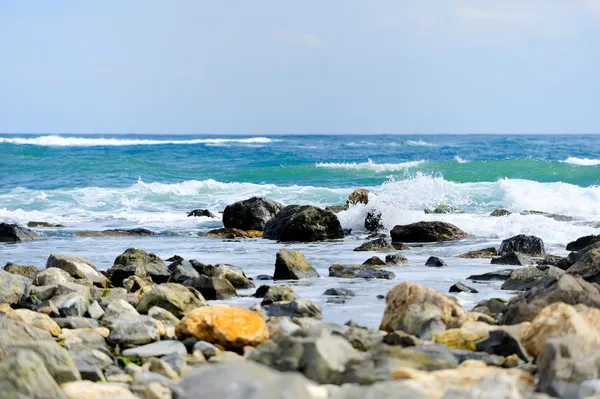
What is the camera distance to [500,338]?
469cm

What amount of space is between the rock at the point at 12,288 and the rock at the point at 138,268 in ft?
4.75

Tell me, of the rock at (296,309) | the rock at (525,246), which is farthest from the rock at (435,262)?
the rock at (296,309)

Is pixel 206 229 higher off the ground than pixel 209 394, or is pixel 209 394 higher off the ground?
pixel 209 394

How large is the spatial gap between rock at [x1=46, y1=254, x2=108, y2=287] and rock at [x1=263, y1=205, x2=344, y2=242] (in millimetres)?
5179

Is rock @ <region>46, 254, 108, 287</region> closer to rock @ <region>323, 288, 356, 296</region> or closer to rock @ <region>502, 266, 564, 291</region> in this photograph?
rock @ <region>323, 288, 356, 296</region>

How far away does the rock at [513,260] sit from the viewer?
9875mm

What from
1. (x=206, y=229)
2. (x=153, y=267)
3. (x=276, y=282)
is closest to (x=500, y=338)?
(x=276, y=282)

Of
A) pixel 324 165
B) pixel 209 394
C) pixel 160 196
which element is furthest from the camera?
pixel 324 165

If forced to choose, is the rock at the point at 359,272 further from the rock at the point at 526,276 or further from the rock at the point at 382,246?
the rock at the point at 382,246

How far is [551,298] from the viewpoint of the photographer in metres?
5.60

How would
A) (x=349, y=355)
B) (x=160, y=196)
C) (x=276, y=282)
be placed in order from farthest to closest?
1. (x=160, y=196)
2. (x=276, y=282)
3. (x=349, y=355)

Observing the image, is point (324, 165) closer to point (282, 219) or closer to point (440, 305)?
point (282, 219)

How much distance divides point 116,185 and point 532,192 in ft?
44.1

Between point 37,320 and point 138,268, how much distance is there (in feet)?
9.82
